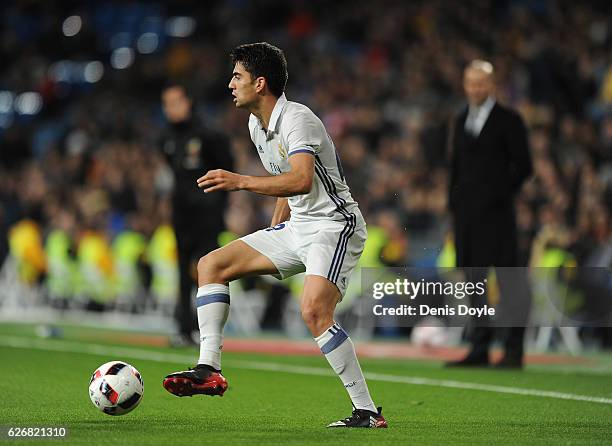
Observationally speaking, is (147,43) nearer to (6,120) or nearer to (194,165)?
(6,120)

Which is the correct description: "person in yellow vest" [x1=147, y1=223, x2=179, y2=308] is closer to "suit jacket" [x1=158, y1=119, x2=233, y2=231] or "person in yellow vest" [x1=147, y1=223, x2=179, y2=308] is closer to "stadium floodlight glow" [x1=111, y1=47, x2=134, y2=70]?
"suit jacket" [x1=158, y1=119, x2=233, y2=231]

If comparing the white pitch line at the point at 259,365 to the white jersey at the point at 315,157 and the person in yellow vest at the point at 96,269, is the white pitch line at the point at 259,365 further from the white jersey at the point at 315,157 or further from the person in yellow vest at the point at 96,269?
the person in yellow vest at the point at 96,269

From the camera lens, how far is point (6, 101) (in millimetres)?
25438

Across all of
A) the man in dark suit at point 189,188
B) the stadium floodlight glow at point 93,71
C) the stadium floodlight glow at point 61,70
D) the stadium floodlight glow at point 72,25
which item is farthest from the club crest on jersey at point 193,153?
the stadium floodlight glow at point 72,25

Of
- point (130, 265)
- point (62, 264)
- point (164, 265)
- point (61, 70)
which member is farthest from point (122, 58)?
point (164, 265)

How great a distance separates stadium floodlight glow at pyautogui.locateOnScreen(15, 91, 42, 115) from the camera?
24.9 metres

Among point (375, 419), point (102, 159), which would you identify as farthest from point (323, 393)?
point (102, 159)

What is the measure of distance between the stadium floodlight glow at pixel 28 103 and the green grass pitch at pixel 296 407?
14.4 metres

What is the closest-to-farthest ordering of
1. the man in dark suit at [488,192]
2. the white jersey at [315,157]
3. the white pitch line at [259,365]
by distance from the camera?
the white jersey at [315,157]
the white pitch line at [259,365]
the man in dark suit at [488,192]

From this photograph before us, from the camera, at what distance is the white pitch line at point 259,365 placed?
27.7 feet

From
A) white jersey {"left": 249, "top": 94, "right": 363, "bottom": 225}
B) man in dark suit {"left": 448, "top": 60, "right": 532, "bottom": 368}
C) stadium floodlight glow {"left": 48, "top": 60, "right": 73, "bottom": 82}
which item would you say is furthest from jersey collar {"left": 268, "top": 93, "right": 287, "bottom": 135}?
stadium floodlight glow {"left": 48, "top": 60, "right": 73, "bottom": 82}

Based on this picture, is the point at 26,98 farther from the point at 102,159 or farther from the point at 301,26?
the point at 301,26

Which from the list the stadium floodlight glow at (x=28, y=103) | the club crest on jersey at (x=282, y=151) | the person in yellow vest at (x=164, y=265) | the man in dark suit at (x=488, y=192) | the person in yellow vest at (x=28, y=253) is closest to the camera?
the club crest on jersey at (x=282, y=151)

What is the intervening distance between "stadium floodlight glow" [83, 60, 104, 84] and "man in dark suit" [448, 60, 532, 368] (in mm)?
15604
